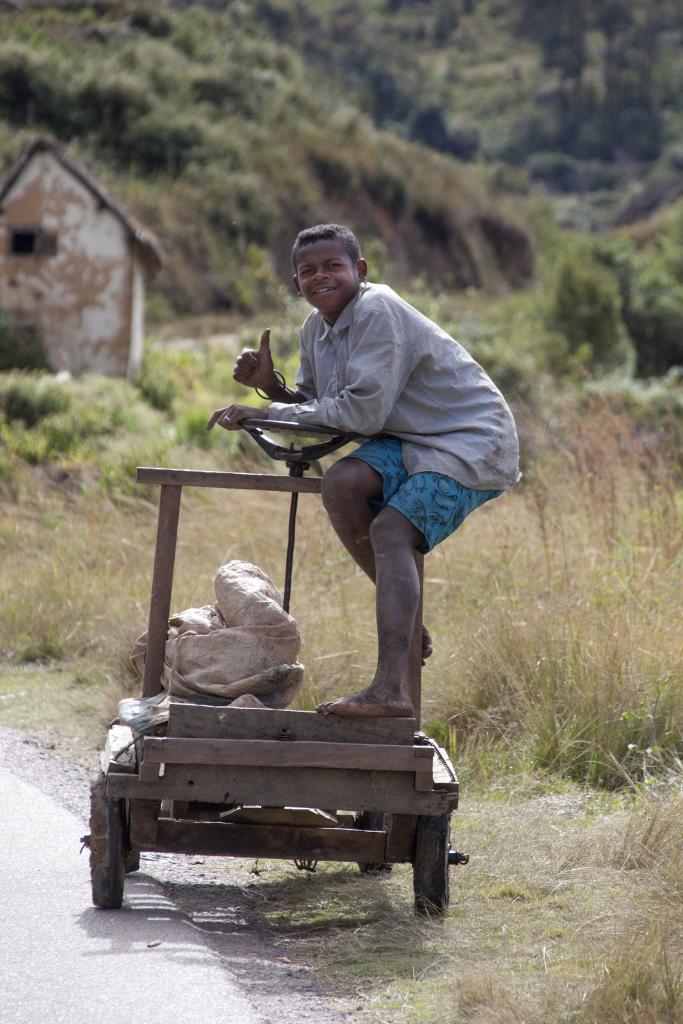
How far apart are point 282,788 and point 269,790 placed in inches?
1.6

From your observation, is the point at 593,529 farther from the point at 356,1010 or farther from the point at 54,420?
the point at 54,420

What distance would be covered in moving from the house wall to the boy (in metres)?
17.3

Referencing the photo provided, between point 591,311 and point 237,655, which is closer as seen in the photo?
point 237,655

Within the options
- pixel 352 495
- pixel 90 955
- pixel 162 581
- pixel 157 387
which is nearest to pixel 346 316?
pixel 352 495

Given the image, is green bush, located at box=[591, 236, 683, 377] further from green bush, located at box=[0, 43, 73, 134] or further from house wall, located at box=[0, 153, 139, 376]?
green bush, located at box=[0, 43, 73, 134]

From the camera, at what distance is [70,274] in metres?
22.1

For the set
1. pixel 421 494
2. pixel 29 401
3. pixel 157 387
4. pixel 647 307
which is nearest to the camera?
pixel 421 494

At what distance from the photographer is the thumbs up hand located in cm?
502

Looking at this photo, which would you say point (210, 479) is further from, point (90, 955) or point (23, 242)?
point (23, 242)

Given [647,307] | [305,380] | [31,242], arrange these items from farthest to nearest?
[647,307]
[31,242]
[305,380]

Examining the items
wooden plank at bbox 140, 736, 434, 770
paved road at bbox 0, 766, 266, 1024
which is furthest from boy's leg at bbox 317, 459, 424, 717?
paved road at bbox 0, 766, 266, 1024

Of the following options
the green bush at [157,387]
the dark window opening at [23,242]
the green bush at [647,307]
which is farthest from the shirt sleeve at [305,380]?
the green bush at [647,307]

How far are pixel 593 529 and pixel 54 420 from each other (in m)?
9.82

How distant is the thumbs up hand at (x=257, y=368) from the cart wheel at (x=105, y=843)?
1.46 meters
